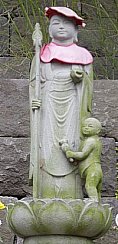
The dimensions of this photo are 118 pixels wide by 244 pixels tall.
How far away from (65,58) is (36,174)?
17.9 inches

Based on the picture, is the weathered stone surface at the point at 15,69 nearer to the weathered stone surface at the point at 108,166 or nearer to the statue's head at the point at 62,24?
the weathered stone surface at the point at 108,166

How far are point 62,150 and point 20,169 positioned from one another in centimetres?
85

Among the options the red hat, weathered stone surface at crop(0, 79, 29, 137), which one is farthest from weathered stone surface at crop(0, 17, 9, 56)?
the red hat

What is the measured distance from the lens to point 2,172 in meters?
4.15

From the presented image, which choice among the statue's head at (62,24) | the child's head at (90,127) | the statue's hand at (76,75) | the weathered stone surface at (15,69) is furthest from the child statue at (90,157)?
the weathered stone surface at (15,69)

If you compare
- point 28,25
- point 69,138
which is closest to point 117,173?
point 69,138

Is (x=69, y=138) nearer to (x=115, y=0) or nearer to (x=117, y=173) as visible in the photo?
(x=117, y=173)

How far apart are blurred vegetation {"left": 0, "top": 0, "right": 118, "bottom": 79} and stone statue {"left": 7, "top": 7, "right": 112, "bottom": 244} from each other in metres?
1.67

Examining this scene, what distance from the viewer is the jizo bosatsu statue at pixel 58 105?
10.9 ft

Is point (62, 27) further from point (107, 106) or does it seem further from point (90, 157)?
point (107, 106)

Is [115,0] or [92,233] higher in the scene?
[115,0]

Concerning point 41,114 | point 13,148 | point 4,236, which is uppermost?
point 41,114

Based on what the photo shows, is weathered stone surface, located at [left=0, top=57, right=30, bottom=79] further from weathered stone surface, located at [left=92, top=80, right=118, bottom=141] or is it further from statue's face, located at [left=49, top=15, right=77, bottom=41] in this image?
statue's face, located at [left=49, top=15, right=77, bottom=41]

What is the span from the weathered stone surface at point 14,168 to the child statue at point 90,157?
2.72 ft
